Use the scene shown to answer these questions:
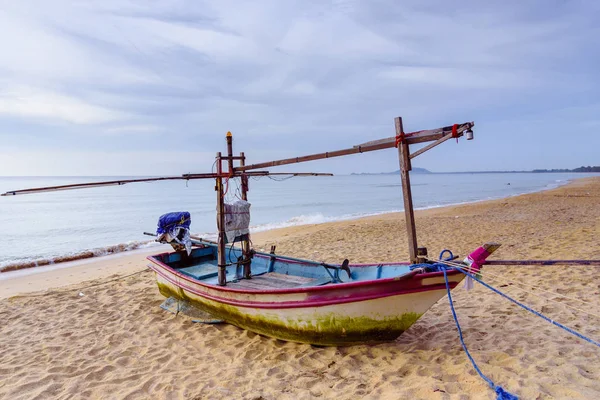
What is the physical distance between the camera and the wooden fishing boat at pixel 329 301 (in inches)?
169

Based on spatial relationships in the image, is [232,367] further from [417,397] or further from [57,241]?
[57,241]

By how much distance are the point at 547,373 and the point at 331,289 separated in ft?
7.90

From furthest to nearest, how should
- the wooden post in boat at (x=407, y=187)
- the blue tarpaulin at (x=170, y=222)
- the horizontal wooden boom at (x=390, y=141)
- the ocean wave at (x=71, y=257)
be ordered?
the ocean wave at (x=71, y=257), the blue tarpaulin at (x=170, y=222), the wooden post in boat at (x=407, y=187), the horizontal wooden boom at (x=390, y=141)

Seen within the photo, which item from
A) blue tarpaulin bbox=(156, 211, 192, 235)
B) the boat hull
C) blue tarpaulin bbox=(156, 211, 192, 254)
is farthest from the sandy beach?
blue tarpaulin bbox=(156, 211, 192, 235)

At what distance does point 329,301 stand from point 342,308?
176 mm

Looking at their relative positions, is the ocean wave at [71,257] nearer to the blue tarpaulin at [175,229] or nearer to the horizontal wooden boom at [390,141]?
the blue tarpaulin at [175,229]

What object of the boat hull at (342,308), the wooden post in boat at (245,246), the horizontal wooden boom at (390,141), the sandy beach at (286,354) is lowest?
the sandy beach at (286,354)

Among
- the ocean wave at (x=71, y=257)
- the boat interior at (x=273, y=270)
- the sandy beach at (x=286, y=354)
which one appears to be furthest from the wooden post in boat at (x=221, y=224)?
the ocean wave at (x=71, y=257)

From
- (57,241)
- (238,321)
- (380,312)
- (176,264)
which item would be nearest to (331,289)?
(380,312)

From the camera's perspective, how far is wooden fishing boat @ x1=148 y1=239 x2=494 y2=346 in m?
4.29

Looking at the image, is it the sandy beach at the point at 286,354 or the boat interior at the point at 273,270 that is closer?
the sandy beach at the point at 286,354

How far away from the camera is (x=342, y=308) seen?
14.9 ft

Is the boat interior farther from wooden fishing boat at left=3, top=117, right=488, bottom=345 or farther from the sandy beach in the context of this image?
the sandy beach

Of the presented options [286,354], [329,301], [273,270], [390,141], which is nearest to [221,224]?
[273,270]
